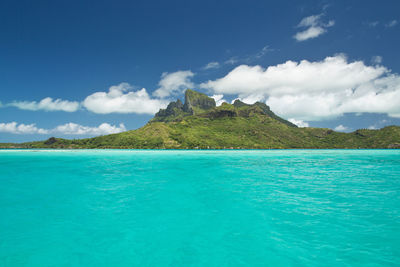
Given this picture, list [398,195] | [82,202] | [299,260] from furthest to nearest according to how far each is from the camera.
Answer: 1. [398,195]
2. [82,202]
3. [299,260]

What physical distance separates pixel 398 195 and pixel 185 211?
971 inches

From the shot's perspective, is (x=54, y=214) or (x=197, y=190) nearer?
Result: (x=54, y=214)

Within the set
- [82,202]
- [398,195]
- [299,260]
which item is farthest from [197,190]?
[398,195]

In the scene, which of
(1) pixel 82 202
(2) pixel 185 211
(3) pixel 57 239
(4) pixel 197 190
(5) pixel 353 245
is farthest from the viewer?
(4) pixel 197 190

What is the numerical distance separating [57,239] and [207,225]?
9.79m

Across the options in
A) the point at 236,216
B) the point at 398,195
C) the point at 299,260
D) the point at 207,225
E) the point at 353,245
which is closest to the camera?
the point at 299,260

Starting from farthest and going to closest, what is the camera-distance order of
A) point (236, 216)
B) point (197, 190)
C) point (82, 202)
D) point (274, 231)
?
1. point (197, 190)
2. point (82, 202)
3. point (236, 216)
4. point (274, 231)

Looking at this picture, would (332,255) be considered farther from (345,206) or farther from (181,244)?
(345,206)

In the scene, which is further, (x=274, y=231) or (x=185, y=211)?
(x=185, y=211)

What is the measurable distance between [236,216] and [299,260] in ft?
23.3

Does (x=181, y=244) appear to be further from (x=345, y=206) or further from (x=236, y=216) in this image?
(x=345, y=206)

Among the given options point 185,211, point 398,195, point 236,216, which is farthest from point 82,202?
point 398,195

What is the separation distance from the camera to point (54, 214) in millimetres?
18016

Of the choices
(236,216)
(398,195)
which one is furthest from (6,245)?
(398,195)
